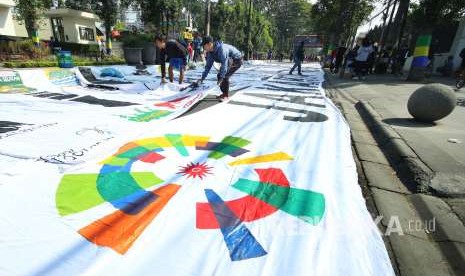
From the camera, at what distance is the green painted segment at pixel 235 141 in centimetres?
322

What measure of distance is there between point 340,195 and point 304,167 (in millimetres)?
522

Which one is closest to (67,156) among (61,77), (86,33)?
(61,77)

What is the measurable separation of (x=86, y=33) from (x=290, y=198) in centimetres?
2696

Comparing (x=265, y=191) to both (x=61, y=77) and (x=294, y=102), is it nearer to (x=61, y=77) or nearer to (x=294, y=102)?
(x=294, y=102)

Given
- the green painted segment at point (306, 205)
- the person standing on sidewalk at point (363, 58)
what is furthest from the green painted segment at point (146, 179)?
the person standing on sidewalk at point (363, 58)

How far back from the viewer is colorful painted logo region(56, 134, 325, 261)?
1694 mm

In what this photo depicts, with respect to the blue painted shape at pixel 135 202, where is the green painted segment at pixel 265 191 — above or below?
below

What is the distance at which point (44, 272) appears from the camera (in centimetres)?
135

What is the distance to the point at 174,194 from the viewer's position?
2.09 meters

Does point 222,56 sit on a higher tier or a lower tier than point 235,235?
higher

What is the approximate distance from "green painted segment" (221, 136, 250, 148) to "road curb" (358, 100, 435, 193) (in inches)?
66.3

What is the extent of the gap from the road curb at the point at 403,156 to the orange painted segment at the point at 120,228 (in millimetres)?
2264

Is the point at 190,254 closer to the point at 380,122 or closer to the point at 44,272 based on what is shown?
the point at 44,272

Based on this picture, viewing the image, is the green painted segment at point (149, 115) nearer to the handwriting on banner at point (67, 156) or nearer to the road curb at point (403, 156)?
the handwriting on banner at point (67, 156)
